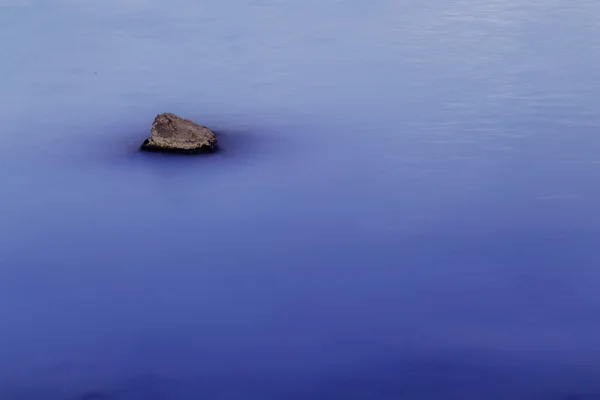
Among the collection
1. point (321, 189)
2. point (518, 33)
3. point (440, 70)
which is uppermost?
point (518, 33)

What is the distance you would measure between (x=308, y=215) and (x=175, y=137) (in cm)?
434

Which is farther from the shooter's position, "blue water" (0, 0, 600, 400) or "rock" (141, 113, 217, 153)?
"rock" (141, 113, 217, 153)

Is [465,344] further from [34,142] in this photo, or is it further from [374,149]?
[34,142]

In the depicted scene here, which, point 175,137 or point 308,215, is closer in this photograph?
point 308,215

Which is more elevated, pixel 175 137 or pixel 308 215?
pixel 175 137

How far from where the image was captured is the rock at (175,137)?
2097 cm

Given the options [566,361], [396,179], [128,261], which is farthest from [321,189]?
[566,361]

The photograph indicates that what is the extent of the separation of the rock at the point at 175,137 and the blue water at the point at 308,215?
12.7 inches

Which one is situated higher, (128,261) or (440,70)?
(440,70)

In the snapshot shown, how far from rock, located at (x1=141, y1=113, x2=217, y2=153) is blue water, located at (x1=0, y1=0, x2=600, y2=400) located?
1.06ft

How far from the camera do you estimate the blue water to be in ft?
45.0

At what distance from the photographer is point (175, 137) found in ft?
68.9

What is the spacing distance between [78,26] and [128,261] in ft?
56.4

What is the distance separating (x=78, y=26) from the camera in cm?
3192
